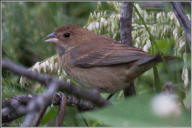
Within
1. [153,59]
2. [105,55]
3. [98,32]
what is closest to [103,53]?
[105,55]

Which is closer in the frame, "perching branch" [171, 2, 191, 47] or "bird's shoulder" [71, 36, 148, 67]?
"perching branch" [171, 2, 191, 47]

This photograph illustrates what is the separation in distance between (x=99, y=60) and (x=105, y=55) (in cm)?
8

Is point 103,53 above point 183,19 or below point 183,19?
below

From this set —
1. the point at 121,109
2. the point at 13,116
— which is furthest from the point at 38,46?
the point at 121,109

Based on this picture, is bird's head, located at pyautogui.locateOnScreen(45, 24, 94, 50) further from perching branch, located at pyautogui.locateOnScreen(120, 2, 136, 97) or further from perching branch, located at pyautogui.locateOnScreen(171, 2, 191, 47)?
perching branch, located at pyautogui.locateOnScreen(171, 2, 191, 47)

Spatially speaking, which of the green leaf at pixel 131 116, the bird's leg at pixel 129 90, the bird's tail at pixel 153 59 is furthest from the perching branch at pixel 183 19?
the bird's leg at pixel 129 90

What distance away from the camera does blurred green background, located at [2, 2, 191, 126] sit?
3.83 ft

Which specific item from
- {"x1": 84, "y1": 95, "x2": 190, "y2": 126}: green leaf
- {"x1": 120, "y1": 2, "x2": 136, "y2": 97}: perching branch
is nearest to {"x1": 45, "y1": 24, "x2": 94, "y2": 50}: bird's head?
{"x1": 120, "y1": 2, "x2": 136, "y2": 97}: perching branch

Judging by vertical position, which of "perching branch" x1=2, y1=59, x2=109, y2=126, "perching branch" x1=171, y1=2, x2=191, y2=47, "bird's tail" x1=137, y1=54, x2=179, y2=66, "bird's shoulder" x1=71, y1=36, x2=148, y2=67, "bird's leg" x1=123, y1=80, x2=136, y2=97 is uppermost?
"perching branch" x1=171, y1=2, x2=191, y2=47

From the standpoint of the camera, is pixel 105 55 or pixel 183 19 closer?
pixel 183 19

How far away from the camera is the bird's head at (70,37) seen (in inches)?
142

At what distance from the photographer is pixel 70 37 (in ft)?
12.2

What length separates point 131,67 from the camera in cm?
302

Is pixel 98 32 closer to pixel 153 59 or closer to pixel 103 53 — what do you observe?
pixel 103 53
